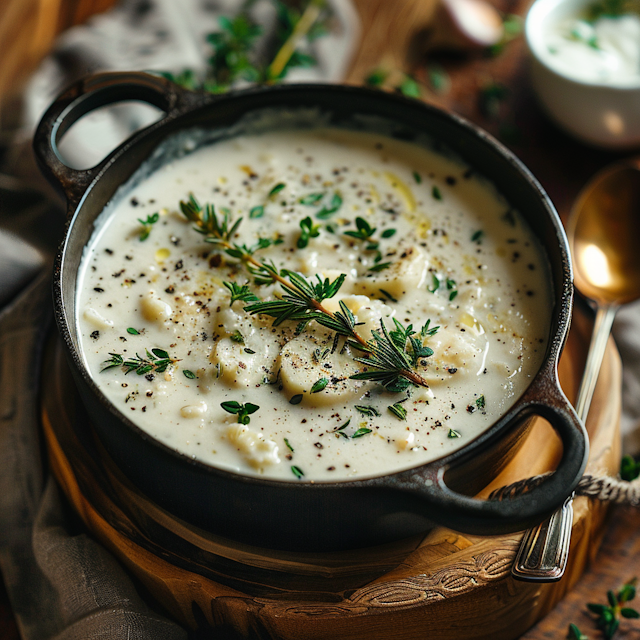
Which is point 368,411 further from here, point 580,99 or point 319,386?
point 580,99

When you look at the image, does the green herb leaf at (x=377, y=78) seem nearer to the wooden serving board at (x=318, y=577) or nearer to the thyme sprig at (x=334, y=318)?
the thyme sprig at (x=334, y=318)

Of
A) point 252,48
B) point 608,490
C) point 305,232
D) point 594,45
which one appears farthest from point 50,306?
point 594,45

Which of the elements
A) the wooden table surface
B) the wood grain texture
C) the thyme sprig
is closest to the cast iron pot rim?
the thyme sprig

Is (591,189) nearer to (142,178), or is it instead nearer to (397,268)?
(397,268)

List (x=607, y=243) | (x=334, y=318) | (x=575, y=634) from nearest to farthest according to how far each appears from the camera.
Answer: (x=334, y=318) < (x=575, y=634) < (x=607, y=243)

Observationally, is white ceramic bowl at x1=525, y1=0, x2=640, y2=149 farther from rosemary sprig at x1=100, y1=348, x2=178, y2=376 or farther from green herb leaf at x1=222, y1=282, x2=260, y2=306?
rosemary sprig at x1=100, y1=348, x2=178, y2=376

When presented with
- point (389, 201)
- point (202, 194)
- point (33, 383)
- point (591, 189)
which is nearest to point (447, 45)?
point (591, 189)

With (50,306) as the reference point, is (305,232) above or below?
above
